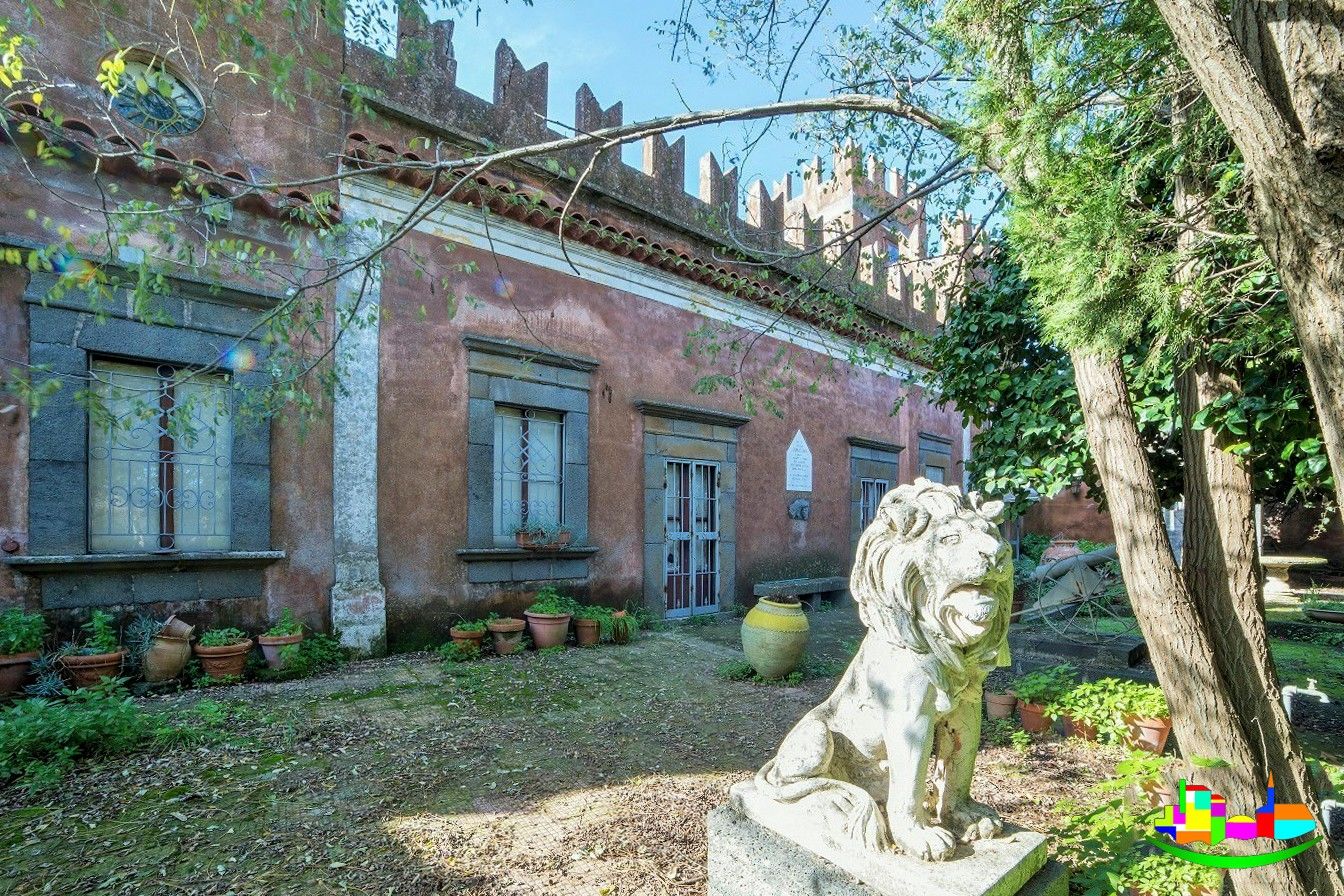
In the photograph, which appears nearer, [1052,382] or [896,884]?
[896,884]

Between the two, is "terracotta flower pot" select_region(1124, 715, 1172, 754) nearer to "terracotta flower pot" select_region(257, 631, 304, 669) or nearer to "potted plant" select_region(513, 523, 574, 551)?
"potted plant" select_region(513, 523, 574, 551)

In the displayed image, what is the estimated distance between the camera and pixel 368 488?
563cm

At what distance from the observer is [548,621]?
245 inches

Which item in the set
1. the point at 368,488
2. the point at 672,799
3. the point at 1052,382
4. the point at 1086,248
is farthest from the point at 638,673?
the point at 1086,248

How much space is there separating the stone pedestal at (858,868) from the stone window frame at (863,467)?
8.67 meters

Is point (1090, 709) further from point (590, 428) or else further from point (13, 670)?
point (13, 670)

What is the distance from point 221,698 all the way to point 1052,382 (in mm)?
6021

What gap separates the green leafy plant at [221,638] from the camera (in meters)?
4.71

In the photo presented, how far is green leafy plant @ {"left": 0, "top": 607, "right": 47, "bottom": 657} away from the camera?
160 inches

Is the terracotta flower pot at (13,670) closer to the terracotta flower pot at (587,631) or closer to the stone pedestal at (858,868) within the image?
the terracotta flower pot at (587,631)

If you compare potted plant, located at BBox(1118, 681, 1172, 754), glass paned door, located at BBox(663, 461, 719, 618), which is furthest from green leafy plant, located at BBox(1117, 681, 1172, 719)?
glass paned door, located at BBox(663, 461, 719, 618)

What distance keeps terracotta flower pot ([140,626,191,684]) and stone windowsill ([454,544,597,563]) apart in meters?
2.15

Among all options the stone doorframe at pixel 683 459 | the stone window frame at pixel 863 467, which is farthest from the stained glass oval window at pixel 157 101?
the stone window frame at pixel 863 467

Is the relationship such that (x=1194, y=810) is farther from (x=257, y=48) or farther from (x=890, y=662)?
(x=257, y=48)
